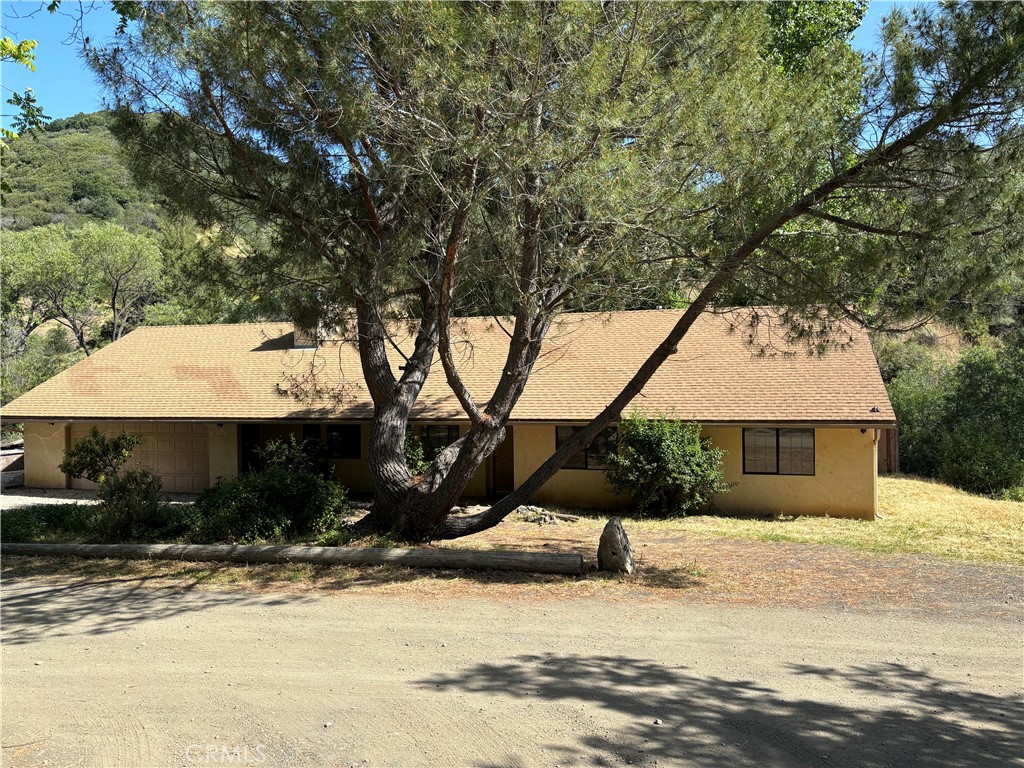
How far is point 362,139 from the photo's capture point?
10.7 metres

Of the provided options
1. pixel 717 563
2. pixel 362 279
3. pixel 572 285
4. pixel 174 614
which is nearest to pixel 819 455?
pixel 717 563

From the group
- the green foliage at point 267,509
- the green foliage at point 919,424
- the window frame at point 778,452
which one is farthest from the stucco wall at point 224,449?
the green foliage at point 919,424

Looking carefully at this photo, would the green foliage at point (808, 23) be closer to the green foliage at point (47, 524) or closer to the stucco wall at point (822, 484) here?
the stucco wall at point (822, 484)

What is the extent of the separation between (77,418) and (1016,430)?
24.3 metres

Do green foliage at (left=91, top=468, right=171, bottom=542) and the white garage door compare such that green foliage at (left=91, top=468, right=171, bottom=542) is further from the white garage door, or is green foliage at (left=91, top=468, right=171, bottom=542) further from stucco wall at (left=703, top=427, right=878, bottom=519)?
stucco wall at (left=703, top=427, right=878, bottom=519)

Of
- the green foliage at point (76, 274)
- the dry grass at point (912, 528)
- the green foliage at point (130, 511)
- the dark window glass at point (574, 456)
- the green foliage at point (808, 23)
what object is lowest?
Answer: the dry grass at point (912, 528)

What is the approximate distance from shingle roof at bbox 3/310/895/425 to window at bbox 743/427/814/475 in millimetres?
686

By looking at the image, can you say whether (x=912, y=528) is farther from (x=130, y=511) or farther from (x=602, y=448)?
(x=130, y=511)

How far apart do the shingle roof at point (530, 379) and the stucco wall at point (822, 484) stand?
788 mm

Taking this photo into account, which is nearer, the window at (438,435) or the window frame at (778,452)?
the window frame at (778,452)

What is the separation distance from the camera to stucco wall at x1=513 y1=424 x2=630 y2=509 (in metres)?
17.8

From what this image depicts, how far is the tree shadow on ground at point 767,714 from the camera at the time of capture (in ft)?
16.6

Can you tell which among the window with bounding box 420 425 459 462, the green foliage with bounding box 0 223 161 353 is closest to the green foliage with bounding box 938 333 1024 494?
the window with bounding box 420 425 459 462

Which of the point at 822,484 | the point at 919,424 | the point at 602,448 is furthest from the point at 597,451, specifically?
the point at 919,424
